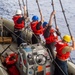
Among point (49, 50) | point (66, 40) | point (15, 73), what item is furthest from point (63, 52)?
point (15, 73)

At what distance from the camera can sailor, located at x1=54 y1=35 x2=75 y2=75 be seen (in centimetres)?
451

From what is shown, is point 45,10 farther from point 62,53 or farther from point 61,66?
point 62,53

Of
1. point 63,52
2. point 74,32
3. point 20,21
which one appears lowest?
point 74,32

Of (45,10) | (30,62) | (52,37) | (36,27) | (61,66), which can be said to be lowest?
(61,66)

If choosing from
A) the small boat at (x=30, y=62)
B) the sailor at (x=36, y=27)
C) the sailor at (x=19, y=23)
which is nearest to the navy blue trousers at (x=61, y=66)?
the small boat at (x=30, y=62)

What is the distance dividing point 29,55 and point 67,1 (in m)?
23.7

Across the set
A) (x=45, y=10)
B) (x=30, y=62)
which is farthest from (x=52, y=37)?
(x=45, y=10)

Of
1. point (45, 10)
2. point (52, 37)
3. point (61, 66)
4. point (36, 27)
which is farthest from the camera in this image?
point (45, 10)

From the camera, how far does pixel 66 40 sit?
15.1 ft

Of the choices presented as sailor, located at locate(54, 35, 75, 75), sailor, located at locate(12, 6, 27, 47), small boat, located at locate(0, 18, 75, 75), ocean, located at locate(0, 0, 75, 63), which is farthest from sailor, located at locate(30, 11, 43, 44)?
ocean, located at locate(0, 0, 75, 63)

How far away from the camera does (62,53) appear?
4574 millimetres

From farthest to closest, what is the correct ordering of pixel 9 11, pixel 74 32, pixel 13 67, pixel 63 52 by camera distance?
pixel 9 11, pixel 74 32, pixel 13 67, pixel 63 52

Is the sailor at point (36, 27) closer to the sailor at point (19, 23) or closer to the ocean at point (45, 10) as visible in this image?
the sailor at point (19, 23)

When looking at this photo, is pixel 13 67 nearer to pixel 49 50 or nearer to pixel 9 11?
pixel 49 50
